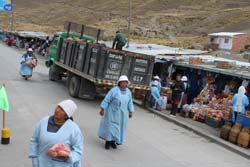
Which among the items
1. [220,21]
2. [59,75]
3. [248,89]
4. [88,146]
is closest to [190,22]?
[220,21]

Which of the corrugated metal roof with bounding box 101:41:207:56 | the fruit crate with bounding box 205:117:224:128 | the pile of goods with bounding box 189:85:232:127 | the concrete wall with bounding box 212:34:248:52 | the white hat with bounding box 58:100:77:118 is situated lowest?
the fruit crate with bounding box 205:117:224:128

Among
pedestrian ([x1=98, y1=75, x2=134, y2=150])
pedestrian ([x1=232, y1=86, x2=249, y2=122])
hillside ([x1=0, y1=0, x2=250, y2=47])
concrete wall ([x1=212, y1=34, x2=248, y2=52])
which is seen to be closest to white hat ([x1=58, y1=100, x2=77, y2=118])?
pedestrian ([x1=98, y1=75, x2=134, y2=150])

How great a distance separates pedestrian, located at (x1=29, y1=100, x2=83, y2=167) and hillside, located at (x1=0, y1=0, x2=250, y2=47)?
47439mm

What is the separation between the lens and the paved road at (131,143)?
945 centimetres

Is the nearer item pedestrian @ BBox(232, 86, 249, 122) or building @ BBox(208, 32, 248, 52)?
pedestrian @ BBox(232, 86, 249, 122)

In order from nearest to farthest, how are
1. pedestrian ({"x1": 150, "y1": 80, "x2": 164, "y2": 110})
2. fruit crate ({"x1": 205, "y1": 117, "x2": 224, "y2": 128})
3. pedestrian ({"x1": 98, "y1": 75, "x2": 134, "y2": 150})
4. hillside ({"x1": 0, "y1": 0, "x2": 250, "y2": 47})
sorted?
pedestrian ({"x1": 98, "y1": 75, "x2": 134, "y2": 150})
fruit crate ({"x1": 205, "y1": 117, "x2": 224, "y2": 128})
pedestrian ({"x1": 150, "y1": 80, "x2": 164, "y2": 110})
hillside ({"x1": 0, "y1": 0, "x2": 250, "y2": 47})

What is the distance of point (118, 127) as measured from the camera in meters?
10.0

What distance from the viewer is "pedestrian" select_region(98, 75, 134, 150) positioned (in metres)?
9.88

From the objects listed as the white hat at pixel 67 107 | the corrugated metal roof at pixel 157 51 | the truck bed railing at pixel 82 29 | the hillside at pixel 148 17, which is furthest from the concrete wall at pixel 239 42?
the white hat at pixel 67 107

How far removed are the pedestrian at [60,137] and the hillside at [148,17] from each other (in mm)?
47439

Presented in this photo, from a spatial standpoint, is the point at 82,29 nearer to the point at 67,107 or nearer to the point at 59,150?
the point at 67,107

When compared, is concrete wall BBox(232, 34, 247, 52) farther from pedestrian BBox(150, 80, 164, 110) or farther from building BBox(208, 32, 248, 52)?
pedestrian BBox(150, 80, 164, 110)

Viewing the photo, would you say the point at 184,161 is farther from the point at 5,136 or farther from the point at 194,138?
the point at 5,136

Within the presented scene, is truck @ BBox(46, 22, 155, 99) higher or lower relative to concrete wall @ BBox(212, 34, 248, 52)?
lower
